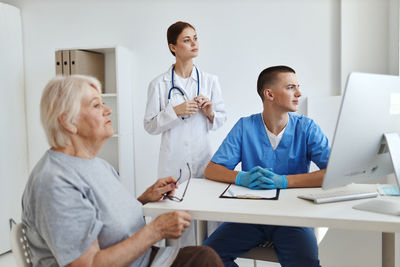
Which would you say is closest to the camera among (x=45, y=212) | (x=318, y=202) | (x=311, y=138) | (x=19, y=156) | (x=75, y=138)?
(x=45, y=212)

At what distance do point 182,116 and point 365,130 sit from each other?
1287 millimetres

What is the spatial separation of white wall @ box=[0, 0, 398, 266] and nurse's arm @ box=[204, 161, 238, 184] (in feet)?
4.21

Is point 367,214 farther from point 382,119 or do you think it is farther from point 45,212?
point 45,212

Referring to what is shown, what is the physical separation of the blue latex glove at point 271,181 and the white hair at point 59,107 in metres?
0.78

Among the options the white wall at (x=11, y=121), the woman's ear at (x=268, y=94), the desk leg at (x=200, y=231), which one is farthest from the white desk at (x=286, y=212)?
the white wall at (x=11, y=121)

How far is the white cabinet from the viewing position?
321 cm

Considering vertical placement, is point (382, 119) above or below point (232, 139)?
above

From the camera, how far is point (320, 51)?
296 cm

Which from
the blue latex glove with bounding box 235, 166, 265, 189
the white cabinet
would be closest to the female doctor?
the blue latex glove with bounding box 235, 166, 265, 189

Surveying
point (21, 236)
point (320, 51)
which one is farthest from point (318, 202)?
point (320, 51)

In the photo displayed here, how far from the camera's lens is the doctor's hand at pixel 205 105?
2.28 m

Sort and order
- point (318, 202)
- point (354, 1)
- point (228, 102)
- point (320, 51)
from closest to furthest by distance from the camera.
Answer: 1. point (318, 202)
2. point (354, 1)
3. point (320, 51)
4. point (228, 102)

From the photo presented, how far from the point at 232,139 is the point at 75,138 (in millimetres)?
931

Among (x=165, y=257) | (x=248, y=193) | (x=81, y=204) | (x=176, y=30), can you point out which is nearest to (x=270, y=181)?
(x=248, y=193)
